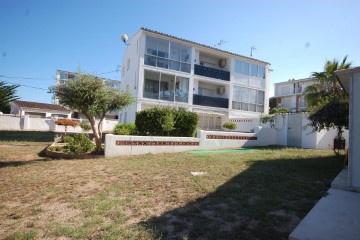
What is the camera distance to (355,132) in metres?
5.59

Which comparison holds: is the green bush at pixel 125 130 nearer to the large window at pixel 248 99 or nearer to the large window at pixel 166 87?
the large window at pixel 166 87

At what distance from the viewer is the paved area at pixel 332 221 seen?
10.5 feet

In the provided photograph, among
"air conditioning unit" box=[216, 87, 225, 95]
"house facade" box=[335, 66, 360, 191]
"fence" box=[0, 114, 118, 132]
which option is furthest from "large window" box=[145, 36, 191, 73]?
"house facade" box=[335, 66, 360, 191]

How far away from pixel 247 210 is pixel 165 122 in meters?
8.91

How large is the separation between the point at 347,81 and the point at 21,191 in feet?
29.3

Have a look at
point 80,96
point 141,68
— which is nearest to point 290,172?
point 80,96

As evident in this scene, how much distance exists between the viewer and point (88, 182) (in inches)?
260

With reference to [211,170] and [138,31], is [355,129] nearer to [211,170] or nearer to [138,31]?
[211,170]

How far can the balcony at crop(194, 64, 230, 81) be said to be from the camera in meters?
24.7

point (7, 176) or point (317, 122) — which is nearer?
point (7, 176)

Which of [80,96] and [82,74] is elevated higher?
[82,74]

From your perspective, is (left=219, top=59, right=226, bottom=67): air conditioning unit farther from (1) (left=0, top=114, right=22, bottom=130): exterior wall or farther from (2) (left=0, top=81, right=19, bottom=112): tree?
(1) (left=0, top=114, right=22, bottom=130): exterior wall

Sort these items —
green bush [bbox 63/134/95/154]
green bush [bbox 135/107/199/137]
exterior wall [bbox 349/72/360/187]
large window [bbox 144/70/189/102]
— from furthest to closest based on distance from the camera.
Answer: large window [bbox 144/70/189/102], green bush [bbox 135/107/199/137], green bush [bbox 63/134/95/154], exterior wall [bbox 349/72/360/187]

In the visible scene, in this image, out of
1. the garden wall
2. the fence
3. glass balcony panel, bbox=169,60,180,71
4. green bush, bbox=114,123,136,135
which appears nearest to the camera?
the garden wall
